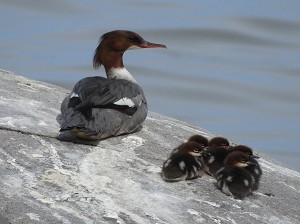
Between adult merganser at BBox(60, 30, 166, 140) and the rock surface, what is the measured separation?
0.09 metres

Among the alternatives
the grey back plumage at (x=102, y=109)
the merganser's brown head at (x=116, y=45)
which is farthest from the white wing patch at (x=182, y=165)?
the merganser's brown head at (x=116, y=45)

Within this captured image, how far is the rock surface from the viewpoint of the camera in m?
5.80

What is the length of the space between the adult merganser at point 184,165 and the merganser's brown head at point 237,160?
0.16 metres

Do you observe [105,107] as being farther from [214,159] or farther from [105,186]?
[105,186]

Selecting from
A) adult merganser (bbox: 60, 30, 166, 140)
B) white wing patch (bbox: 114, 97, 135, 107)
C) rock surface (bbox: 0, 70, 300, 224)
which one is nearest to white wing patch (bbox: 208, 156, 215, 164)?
rock surface (bbox: 0, 70, 300, 224)

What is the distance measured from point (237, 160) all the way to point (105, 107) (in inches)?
37.5

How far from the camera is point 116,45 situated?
25.3ft

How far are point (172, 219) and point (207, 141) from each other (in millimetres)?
1156

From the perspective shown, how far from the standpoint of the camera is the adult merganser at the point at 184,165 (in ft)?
20.6

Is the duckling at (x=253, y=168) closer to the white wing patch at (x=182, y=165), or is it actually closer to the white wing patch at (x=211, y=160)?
the white wing patch at (x=211, y=160)

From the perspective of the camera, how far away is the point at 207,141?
694 cm

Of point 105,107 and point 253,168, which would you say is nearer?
point 253,168

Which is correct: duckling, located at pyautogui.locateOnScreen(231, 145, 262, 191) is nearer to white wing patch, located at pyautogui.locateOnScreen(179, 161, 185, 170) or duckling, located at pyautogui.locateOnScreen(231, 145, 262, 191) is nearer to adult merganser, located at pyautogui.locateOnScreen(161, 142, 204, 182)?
adult merganser, located at pyautogui.locateOnScreen(161, 142, 204, 182)

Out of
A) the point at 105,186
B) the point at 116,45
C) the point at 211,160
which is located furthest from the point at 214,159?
the point at 116,45
